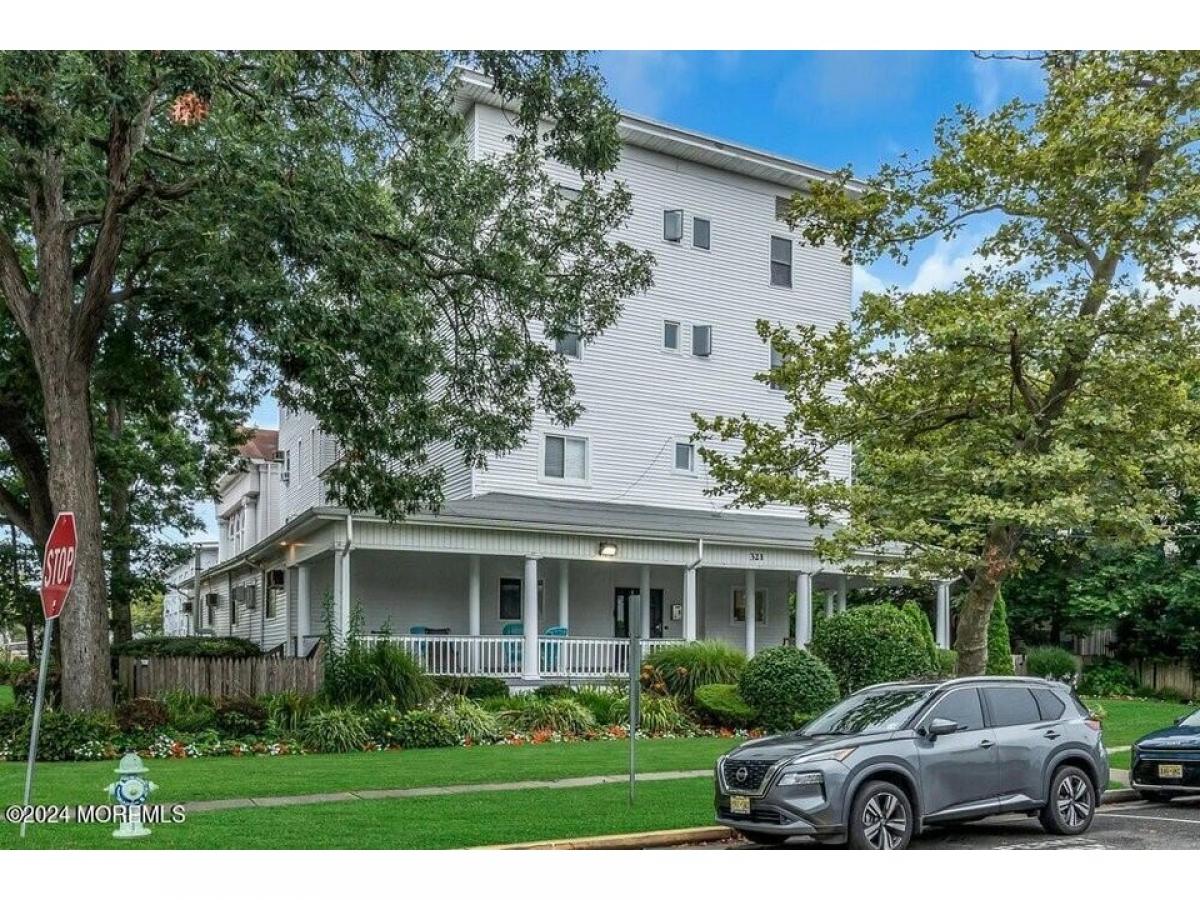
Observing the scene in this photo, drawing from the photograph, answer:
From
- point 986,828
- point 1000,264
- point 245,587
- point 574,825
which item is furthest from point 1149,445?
point 245,587

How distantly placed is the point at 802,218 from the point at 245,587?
28.4 metres

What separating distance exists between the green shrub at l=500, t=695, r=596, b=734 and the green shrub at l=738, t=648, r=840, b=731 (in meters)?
2.97

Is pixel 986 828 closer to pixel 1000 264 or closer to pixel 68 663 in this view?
pixel 1000 264

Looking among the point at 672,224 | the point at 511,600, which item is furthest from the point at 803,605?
the point at 672,224

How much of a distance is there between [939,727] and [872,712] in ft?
2.37

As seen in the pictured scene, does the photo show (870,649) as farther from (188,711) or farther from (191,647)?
(191,647)

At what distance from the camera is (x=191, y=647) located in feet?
109

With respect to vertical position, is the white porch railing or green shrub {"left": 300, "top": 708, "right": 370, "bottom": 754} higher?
the white porch railing

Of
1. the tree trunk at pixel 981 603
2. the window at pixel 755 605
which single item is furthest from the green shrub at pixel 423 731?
the window at pixel 755 605

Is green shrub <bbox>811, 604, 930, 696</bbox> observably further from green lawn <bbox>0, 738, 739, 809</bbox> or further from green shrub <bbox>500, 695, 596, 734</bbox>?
green shrub <bbox>500, 695, 596, 734</bbox>

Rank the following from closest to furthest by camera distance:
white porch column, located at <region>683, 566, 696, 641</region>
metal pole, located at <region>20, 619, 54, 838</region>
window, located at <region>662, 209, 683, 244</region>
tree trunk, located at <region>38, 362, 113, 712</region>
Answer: metal pole, located at <region>20, 619, 54, 838</region> → tree trunk, located at <region>38, 362, 113, 712</region> → white porch column, located at <region>683, 566, 696, 641</region> → window, located at <region>662, 209, 683, 244</region>

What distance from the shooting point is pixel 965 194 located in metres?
16.9

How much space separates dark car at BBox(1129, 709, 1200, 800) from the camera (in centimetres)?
1550

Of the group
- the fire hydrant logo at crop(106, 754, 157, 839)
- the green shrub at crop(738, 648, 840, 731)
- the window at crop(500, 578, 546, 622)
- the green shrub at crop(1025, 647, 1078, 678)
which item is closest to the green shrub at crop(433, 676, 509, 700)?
the green shrub at crop(738, 648, 840, 731)
